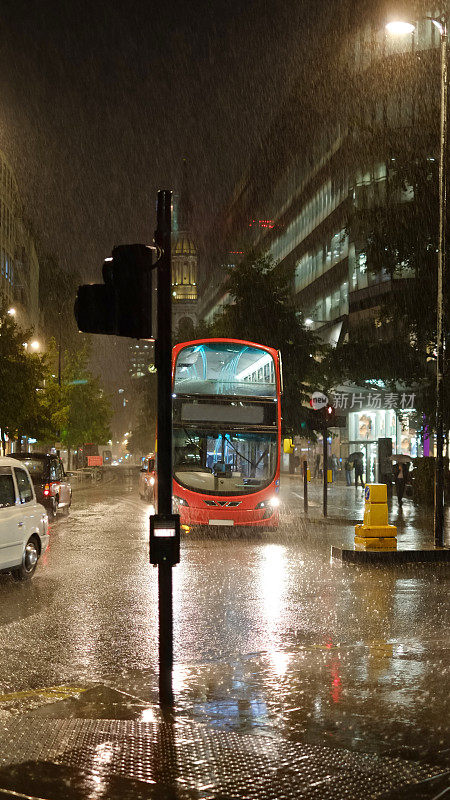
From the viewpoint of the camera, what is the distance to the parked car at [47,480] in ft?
91.0

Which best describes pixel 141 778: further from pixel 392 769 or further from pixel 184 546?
pixel 184 546

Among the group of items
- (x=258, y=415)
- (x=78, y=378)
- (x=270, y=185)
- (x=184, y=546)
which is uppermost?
(x=270, y=185)

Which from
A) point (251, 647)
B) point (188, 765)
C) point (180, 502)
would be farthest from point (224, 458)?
point (188, 765)

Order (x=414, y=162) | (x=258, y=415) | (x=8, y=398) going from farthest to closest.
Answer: (x=8, y=398)
(x=414, y=162)
(x=258, y=415)

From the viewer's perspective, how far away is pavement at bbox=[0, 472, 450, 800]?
16.9ft

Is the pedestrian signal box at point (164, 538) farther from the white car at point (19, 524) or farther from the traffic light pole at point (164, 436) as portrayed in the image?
the white car at point (19, 524)

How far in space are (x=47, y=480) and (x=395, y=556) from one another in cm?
1432

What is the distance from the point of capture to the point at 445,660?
317 inches

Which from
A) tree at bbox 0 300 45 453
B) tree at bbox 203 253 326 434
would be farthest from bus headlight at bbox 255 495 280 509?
tree at bbox 0 300 45 453

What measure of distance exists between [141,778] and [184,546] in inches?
546

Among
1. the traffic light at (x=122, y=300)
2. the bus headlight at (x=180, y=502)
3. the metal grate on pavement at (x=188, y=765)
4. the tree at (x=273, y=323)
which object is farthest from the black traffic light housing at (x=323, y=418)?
the metal grate on pavement at (x=188, y=765)

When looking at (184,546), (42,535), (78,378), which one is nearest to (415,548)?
(184,546)

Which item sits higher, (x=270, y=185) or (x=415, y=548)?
(x=270, y=185)

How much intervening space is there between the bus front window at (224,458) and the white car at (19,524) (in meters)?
6.90
